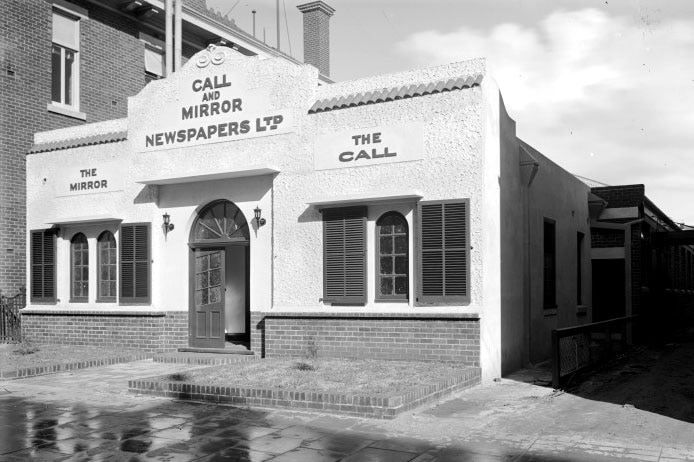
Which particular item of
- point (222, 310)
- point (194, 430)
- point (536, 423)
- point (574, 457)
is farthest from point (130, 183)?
point (574, 457)

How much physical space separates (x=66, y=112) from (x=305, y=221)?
915 centimetres

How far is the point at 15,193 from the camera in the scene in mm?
17359

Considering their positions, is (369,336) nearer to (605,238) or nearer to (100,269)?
(100,269)

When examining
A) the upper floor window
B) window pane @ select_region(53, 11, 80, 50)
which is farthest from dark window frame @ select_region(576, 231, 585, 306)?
window pane @ select_region(53, 11, 80, 50)

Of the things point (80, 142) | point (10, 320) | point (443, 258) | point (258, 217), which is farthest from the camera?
point (10, 320)

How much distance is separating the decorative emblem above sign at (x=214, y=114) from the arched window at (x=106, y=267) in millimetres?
2291

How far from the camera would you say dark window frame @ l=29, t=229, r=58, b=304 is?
53.9 feet

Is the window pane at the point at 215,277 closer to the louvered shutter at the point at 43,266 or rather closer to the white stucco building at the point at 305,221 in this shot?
the white stucco building at the point at 305,221

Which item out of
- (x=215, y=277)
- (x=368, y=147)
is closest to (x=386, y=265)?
(x=368, y=147)

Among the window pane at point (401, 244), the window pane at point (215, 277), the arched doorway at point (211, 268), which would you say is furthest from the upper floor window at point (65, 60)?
the window pane at point (401, 244)

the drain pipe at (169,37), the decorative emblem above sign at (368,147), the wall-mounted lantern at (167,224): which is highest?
the drain pipe at (169,37)

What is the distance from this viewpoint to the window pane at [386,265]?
12312mm

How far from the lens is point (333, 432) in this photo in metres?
7.82

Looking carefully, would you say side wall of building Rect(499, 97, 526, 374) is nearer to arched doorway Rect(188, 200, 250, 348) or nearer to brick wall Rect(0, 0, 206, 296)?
arched doorway Rect(188, 200, 250, 348)
